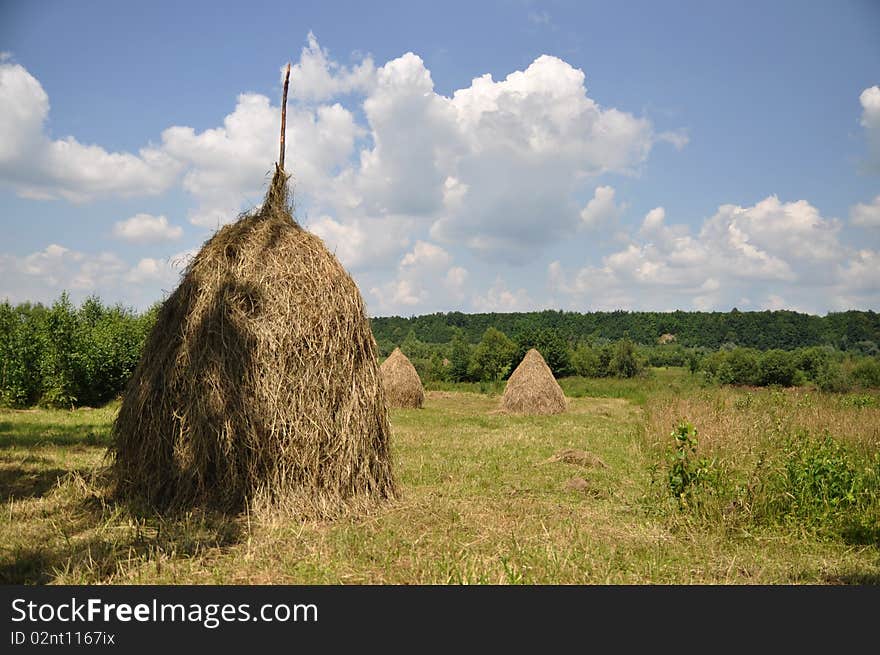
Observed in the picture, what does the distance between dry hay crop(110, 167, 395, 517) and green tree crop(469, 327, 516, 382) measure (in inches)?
1658

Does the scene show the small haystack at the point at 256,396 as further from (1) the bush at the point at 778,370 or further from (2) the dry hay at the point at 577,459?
(1) the bush at the point at 778,370

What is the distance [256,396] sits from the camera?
6328 mm

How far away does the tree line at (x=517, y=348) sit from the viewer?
21688 mm

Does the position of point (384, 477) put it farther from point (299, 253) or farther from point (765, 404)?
point (765, 404)

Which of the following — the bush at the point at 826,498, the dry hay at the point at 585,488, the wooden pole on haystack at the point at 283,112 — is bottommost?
the dry hay at the point at 585,488

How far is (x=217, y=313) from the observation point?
21.6 ft

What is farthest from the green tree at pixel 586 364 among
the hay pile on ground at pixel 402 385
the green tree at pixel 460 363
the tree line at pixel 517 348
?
the hay pile on ground at pixel 402 385

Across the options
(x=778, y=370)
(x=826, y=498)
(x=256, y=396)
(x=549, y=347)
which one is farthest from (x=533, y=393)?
(x=778, y=370)

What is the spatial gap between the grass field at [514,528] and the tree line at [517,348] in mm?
8189

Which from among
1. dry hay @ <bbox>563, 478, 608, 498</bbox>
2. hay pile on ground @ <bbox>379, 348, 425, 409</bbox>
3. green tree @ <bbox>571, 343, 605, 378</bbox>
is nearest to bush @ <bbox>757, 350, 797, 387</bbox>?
green tree @ <bbox>571, 343, 605, 378</bbox>

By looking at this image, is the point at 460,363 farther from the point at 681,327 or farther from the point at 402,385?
the point at 681,327

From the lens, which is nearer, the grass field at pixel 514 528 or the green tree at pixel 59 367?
the grass field at pixel 514 528

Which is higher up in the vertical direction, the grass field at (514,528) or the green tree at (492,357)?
the green tree at (492,357)

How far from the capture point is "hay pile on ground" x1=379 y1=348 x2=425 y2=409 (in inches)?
991
